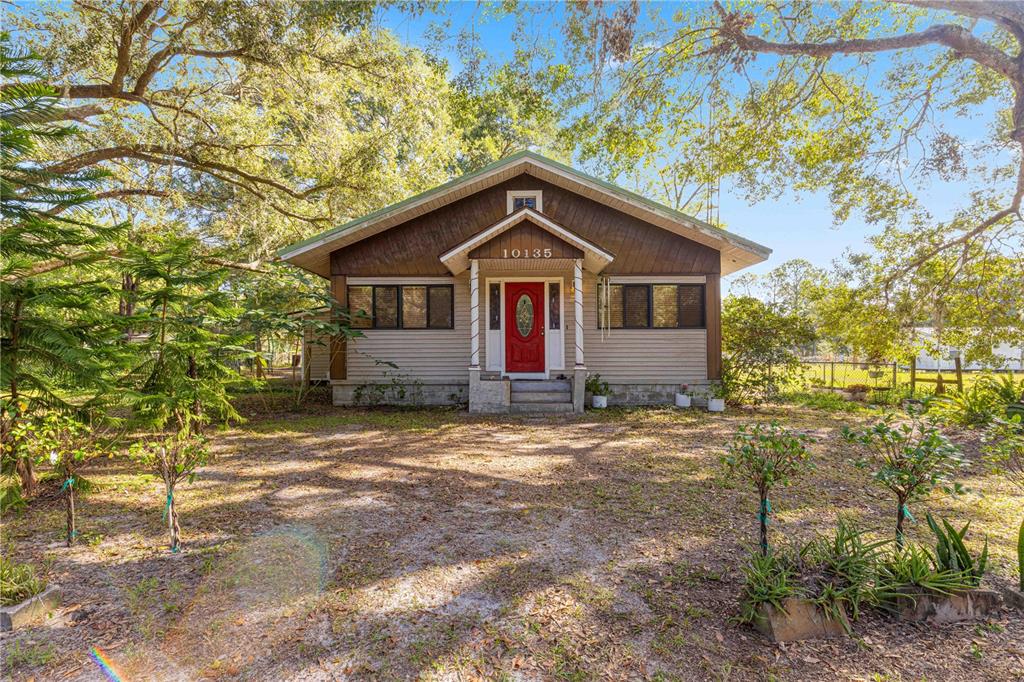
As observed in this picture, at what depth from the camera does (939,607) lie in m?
2.55

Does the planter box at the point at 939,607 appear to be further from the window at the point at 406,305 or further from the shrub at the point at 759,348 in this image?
the window at the point at 406,305

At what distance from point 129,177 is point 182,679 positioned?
44.1 ft

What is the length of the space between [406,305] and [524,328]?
3039mm

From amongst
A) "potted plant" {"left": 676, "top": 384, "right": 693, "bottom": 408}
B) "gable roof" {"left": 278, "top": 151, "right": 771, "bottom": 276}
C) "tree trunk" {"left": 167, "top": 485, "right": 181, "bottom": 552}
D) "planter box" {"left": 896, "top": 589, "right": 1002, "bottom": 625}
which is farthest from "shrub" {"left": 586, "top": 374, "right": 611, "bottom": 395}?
"tree trunk" {"left": 167, "top": 485, "right": 181, "bottom": 552}

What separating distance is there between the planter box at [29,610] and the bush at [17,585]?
1.8 inches

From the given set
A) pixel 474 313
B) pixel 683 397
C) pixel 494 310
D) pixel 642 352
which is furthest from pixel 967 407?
pixel 474 313

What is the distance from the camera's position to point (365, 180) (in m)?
11.5

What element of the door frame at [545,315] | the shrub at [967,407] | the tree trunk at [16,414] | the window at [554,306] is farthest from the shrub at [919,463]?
the window at [554,306]

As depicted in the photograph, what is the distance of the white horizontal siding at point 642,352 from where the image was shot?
35.6ft

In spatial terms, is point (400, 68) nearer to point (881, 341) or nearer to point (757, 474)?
point (757, 474)

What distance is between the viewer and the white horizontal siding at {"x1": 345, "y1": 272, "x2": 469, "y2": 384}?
1088 cm

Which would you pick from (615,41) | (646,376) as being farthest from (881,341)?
(615,41)

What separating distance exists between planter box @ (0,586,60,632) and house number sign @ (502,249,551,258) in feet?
26.5

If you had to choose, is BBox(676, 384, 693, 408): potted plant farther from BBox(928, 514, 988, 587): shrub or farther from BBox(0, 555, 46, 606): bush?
BBox(0, 555, 46, 606): bush
